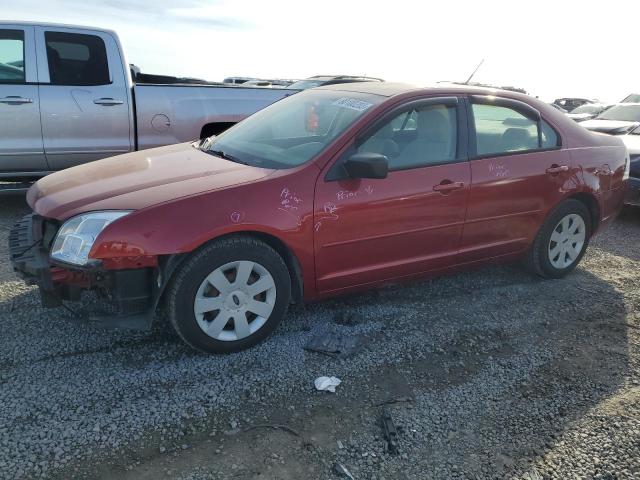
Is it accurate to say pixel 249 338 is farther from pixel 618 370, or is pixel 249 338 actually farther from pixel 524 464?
pixel 618 370

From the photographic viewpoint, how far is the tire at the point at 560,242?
15.2 ft

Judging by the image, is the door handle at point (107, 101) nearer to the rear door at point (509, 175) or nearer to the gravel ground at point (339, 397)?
the gravel ground at point (339, 397)

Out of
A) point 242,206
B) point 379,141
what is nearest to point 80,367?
point 242,206

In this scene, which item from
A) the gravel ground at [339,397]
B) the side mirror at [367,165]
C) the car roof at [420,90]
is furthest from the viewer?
the car roof at [420,90]

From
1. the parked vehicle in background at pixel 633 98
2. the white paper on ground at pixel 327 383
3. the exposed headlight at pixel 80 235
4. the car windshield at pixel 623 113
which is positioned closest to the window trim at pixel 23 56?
the exposed headlight at pixel 80 235

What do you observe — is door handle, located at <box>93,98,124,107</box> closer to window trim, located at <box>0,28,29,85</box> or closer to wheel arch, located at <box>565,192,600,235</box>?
window trim, located at <box>0,28,29,85</box>

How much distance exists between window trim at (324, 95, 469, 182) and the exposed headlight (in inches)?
51.8

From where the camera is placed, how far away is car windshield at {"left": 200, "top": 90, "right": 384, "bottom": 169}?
12.0 ft

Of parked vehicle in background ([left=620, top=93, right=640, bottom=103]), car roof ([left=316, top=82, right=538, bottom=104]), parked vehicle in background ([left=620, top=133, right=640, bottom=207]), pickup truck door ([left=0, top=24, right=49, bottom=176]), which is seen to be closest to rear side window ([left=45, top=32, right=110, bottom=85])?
pickup truck door ([left=0, top=24, right=49, bottom=176])

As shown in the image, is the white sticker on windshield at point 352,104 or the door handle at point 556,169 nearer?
the white sticker on windshield at point 352,104

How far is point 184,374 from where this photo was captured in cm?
309

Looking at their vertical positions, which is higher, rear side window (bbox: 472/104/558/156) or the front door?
rear side window (bbox: 472/104/558/156)

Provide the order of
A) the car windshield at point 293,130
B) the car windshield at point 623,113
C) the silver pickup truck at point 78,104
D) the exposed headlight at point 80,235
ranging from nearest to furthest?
the exposed headlight at point 80,235
the car windshield at point 293,130
the silver pickup truck at point 78,104
the car windshield at point 623,113

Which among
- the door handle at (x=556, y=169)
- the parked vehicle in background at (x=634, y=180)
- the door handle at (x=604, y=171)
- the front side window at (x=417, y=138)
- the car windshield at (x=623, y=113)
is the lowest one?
the parked vehicle in background at (x=634, y=180)
